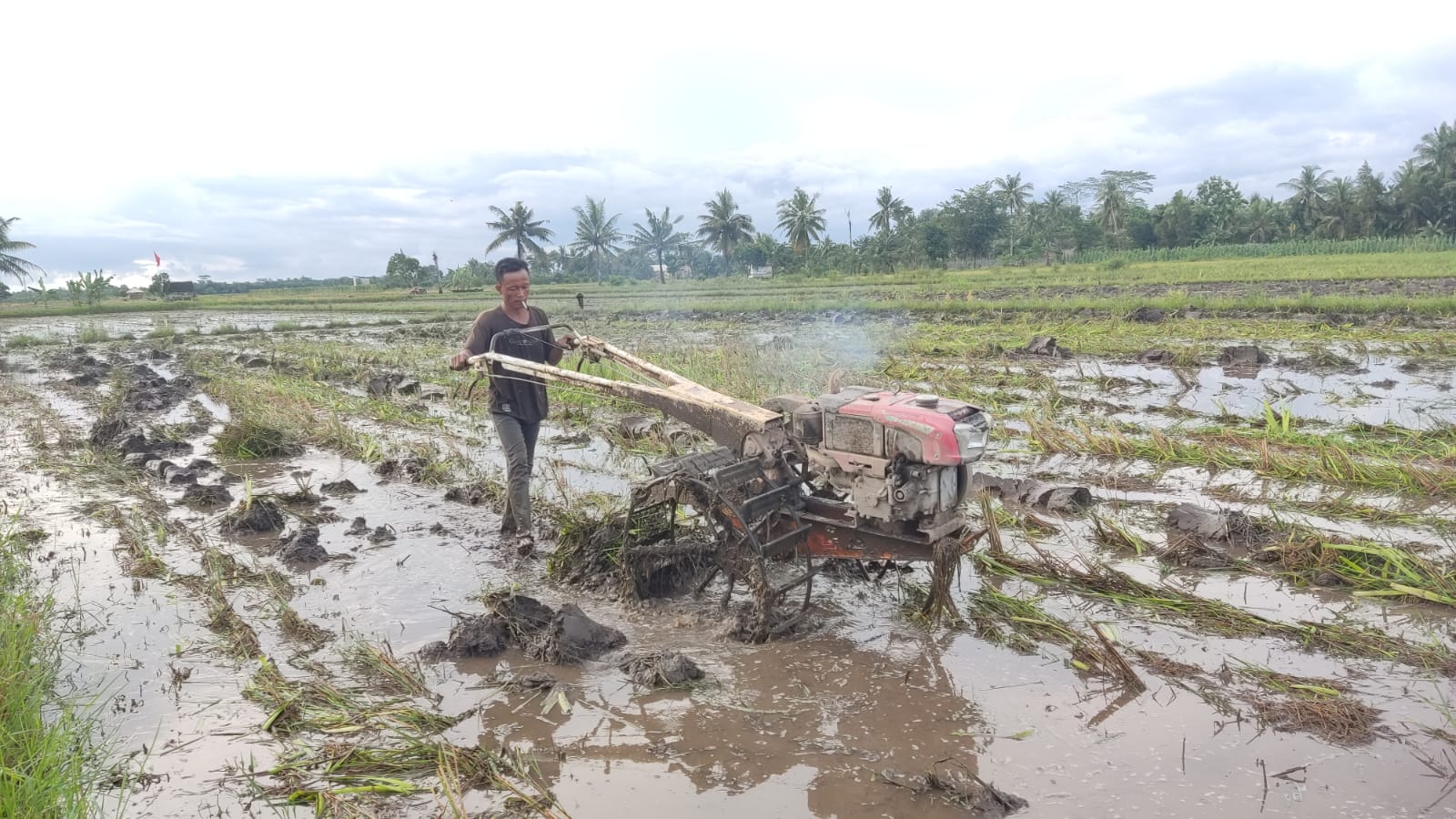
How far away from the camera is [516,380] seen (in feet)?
18.9

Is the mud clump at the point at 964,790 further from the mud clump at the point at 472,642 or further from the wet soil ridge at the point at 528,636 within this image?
the mud clump at the point at 472,642

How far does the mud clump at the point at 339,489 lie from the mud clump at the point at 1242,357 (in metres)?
11.1

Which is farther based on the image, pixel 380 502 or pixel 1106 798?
pixel 380 502

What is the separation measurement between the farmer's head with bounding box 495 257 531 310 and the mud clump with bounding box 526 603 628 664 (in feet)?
7.87

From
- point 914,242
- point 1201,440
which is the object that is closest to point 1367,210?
point 914,242

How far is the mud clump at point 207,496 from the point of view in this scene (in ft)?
23.2

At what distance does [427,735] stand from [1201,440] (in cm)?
665

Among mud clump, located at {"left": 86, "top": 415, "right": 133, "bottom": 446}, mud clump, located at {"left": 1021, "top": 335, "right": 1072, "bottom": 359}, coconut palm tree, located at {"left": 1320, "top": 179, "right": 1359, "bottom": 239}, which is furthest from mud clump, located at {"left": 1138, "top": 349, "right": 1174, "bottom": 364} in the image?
coconut palm tree, located at {"left": 1320, "top": 179, "right": 1359, "bottom": 239}

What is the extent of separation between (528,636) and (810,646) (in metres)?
1.38

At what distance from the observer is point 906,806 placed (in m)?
2.96

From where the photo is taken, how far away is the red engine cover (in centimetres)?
386

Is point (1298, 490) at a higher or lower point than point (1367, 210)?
lower

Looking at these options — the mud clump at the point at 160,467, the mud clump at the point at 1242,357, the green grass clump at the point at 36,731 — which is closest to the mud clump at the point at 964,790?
the green grass clump at the point at 36,731

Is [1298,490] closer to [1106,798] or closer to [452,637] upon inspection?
[1106,798]
